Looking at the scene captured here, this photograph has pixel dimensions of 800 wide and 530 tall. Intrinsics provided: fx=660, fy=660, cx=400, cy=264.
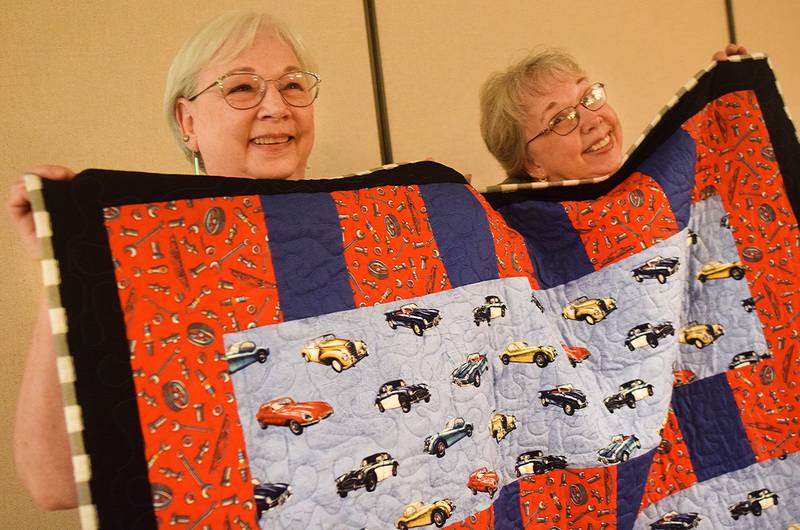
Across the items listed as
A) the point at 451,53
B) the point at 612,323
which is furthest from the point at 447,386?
the point at 451,53

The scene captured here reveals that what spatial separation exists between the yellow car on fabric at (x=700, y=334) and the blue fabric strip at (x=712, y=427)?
7 cm

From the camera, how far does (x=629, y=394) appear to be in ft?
3.84

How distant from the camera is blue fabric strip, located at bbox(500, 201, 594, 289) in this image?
126cm

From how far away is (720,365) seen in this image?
4.06ft

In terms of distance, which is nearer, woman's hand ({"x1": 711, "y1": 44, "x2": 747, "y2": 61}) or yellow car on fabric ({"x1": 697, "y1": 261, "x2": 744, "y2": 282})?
yellow car on fabric ({"x1": 697, "y1": 261, "x2": 744, "y2": 282})

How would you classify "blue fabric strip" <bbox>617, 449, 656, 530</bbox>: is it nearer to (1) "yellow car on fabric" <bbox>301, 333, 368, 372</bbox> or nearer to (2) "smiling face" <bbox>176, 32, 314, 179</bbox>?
(1) "yellow car on fabric" <bbox>301, 333, 368, 372</bbox>

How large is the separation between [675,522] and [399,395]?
580 mm

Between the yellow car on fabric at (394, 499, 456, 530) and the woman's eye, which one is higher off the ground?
the woman's eye

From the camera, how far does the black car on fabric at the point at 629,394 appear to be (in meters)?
1.16

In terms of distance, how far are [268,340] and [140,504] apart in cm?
25

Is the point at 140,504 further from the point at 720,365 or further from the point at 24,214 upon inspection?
the point at 720,365

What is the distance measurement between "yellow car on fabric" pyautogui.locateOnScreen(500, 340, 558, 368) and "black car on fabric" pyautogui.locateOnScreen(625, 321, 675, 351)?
17cm

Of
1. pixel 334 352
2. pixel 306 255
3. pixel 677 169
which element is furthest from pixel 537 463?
pixel 677 169

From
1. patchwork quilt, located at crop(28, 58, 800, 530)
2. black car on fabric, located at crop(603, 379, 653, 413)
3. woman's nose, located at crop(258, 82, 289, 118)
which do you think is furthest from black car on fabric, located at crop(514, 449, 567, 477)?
woman's nose, located at crop(258, 82, 289, 118)
